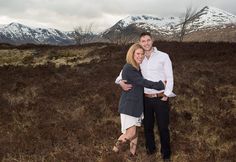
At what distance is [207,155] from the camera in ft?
24.1

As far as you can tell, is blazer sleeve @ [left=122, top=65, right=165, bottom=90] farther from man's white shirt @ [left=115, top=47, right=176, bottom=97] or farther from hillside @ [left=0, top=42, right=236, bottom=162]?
hillside @ [left=0, top=42, right=236, bottom=162]

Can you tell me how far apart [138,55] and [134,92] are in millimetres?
678

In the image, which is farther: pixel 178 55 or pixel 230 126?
pixel 178 55

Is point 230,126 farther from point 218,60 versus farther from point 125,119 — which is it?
point 218,60

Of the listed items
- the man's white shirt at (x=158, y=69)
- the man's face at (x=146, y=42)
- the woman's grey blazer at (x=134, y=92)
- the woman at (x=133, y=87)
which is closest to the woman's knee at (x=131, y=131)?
the woman at (x=133, y=87)

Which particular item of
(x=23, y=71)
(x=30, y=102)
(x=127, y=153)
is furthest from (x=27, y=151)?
(x=23, y=71)

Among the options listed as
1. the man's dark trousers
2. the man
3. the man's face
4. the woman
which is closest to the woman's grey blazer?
the woman

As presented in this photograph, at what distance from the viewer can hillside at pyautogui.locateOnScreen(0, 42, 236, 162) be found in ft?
25.8

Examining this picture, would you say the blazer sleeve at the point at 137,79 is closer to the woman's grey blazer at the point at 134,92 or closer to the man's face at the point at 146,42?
the woman's grey blazer at the point at 134,92

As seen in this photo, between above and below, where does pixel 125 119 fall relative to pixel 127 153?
above

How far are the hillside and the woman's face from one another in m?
1.79

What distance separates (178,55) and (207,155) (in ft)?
41.4

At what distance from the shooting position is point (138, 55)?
6.69 meters

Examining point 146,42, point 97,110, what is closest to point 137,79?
point 146,42
